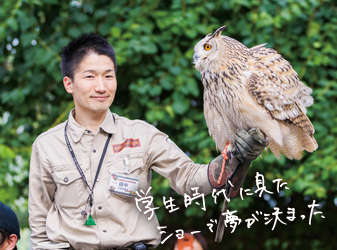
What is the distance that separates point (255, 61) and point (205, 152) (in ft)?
4.83

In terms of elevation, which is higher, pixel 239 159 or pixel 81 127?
pixel 81 127

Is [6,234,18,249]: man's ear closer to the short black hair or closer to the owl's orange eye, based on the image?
the short black hair

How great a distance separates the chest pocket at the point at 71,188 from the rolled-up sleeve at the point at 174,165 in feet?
1.18

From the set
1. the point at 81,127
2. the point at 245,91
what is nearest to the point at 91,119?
the point at 81,127

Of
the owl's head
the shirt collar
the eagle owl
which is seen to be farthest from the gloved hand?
the shirt collar

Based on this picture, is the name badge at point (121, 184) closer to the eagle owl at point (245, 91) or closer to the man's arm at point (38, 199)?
the man's arm at point (38, 199)

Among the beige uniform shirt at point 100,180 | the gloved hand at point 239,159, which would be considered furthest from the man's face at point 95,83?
the gloved hand at point 239,159

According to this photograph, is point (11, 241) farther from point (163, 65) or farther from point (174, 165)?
point (163, 65)

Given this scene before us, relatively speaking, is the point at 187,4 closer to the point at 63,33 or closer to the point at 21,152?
the point at 63,33

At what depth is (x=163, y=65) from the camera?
4.12 metres

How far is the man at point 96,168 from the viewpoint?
239 cm

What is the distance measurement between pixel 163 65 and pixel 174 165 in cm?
174

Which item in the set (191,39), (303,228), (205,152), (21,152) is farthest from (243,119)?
(303,228)

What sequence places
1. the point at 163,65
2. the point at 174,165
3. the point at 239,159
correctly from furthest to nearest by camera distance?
the point at 163,65 < the point at 174,165 < the point at 239,159
